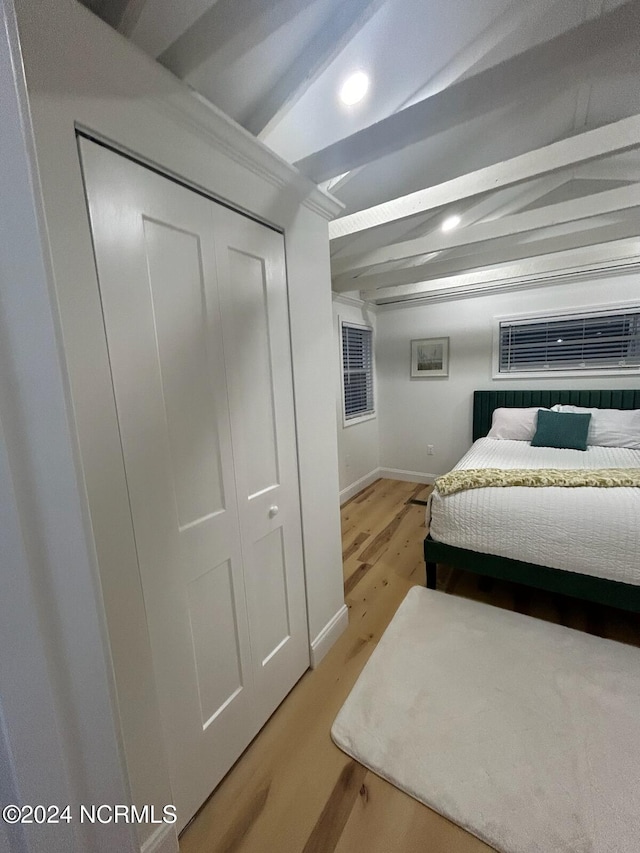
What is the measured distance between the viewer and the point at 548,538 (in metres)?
1.86

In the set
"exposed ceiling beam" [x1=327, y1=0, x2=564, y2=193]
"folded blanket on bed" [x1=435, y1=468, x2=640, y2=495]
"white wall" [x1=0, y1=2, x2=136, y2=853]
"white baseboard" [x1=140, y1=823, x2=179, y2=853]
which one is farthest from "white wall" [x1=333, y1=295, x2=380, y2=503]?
"white wall" [x1=0, y1=2, x2=136, y2=853]

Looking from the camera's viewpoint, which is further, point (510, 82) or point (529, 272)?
point (529, 272)

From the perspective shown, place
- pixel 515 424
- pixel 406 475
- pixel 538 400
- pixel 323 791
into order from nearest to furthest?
1. pixel 323 791
2. pixel 515 424
3. pixel 538 400
4. pixel 406 475

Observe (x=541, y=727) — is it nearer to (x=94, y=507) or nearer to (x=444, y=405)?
(x=94, y=507)

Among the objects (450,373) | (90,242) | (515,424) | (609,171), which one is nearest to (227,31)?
(90,242)

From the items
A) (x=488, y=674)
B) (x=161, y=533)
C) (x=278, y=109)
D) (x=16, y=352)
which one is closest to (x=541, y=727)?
(x=488, y=674)

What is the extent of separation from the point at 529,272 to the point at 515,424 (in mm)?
1462

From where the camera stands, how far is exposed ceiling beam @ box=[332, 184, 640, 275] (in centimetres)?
191

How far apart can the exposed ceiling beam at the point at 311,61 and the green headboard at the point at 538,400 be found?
341 centimetres

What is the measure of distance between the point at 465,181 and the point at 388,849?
8.88 ft

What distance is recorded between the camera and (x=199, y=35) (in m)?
0.98

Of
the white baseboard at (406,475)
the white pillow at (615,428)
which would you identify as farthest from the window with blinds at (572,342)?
the white baseboard at (406,475)

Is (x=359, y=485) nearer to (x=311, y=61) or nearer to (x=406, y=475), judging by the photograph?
(x=406, y=475)

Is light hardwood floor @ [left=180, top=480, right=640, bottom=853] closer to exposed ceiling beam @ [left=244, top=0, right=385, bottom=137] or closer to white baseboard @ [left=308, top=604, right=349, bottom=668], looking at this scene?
white baseboard @ [left=308, top=604, right=349, bottom=668]
